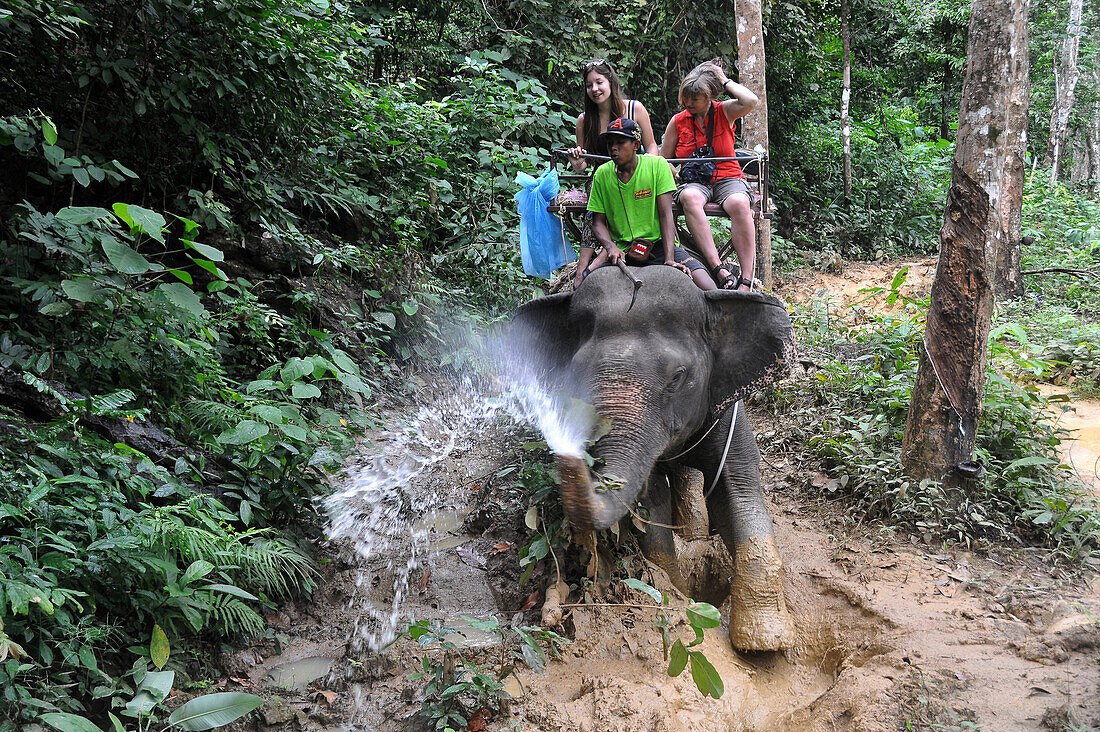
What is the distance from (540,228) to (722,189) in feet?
4.18

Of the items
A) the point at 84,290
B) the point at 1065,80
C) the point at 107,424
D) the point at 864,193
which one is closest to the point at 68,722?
the point at 107,424

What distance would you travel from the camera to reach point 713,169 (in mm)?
5164

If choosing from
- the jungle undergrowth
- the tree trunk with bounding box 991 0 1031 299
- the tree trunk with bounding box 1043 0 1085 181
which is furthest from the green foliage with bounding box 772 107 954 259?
the tree trunk with bounding box 991 0 1031 299

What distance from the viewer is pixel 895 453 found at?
16.8ft

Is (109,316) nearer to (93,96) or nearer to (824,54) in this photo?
(93,96)

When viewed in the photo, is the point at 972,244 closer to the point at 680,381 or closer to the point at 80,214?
the point at 680,381

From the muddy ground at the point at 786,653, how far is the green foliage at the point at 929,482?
20 centimetres

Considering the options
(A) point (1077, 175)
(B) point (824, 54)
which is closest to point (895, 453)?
(B) point (824, 54)

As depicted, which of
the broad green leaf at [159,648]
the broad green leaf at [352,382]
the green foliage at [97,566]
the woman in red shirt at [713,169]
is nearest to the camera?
the green foliage at [97,566]

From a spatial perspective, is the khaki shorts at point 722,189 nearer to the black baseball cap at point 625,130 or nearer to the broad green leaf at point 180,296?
the black baseball cap at point 625,130

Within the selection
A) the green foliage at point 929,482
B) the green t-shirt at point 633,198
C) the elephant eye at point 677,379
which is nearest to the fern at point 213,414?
the elephant eye at point 677,379

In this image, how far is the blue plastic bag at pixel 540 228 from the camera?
5164 mm

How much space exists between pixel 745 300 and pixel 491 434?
2818mm

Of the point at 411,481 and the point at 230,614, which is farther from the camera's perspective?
the point at 411,481
